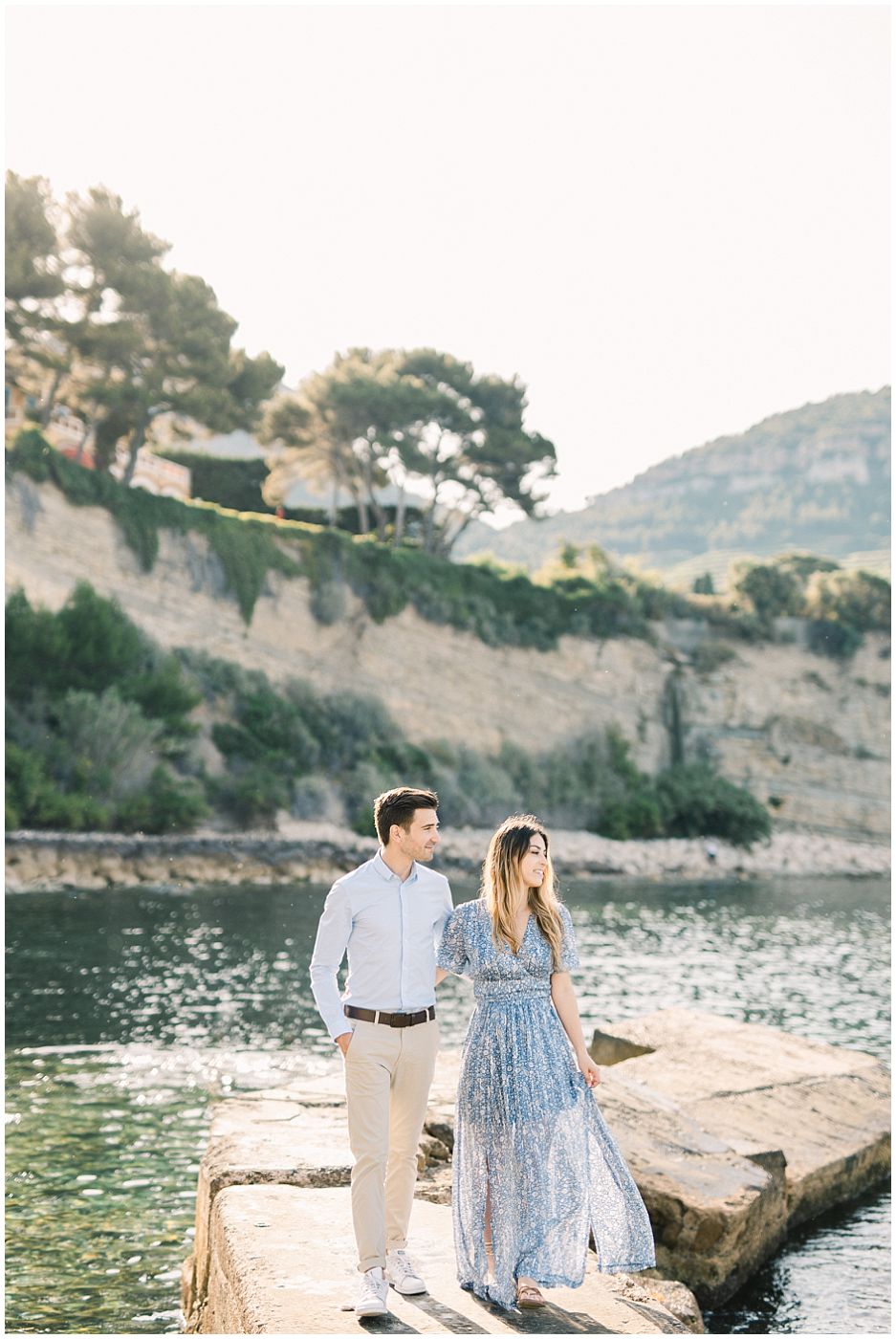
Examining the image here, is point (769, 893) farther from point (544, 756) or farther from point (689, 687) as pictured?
point (689, 687)

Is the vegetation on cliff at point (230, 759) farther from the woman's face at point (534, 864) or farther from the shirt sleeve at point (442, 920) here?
the woman's face at point (534, 864)

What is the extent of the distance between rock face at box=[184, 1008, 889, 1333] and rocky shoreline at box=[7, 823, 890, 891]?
14428 mm

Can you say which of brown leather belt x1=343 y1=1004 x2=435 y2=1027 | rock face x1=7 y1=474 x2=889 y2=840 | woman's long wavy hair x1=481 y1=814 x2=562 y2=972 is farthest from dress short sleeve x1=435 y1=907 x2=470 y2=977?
rock face x1=7 y1=474 x2=889 y2=840

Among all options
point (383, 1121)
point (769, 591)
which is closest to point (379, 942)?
point (383, 1121)

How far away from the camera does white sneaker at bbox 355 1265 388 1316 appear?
3.54m

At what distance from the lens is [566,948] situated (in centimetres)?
411

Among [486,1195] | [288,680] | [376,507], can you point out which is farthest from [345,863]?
[486,1195]

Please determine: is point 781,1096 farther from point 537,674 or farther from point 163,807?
point 537,674

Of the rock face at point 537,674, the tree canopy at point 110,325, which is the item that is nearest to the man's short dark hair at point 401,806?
the rock face at point 537,674

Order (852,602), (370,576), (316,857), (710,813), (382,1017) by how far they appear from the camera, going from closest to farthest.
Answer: (382,1017) → (316,857) → (370,576) → (710,813) → (852,602)

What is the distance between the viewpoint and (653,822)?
35.0 m

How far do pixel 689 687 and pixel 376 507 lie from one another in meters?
11.4

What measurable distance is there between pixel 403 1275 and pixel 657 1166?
2.78m

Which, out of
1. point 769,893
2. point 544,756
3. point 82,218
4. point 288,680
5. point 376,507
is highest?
point 82,218
